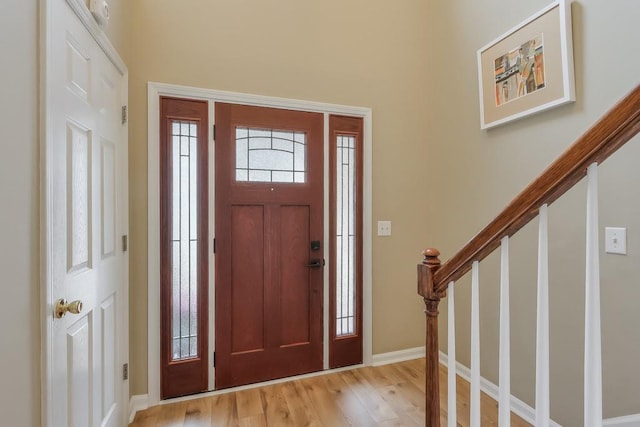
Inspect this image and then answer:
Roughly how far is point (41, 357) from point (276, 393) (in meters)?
1.60

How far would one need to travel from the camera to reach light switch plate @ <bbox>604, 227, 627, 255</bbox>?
1.50 m

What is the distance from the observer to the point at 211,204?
224 cm

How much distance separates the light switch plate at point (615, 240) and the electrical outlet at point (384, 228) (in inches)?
56.7

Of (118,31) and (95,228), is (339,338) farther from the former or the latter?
(118,31)

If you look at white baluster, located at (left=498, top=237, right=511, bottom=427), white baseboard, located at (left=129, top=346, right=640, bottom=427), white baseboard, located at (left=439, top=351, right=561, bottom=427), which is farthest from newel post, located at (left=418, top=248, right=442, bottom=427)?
white baseboard, located at (left=439, top=351, right=561, bottom=427)

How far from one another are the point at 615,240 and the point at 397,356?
1848 mm

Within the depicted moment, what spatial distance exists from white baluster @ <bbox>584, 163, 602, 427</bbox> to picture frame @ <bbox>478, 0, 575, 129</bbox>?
54.7 inches

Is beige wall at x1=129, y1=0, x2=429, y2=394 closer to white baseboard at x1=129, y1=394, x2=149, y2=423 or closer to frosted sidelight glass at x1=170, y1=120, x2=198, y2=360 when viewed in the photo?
white baseboard at x1=129, y1=394, x2=149, y2=423

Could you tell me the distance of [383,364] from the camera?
2.67 metres

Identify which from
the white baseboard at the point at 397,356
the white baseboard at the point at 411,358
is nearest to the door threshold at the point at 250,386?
the white baseboard at the point at 411,358

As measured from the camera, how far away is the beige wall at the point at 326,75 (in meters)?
2.10

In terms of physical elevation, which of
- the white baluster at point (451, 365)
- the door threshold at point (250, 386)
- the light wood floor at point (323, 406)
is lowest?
the light wood floor at point (323, 406)

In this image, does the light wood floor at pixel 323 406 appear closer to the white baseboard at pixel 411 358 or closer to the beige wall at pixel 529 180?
the white baseboard at pixel 411 358

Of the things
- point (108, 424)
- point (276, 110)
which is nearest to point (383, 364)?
point (108, 424)
